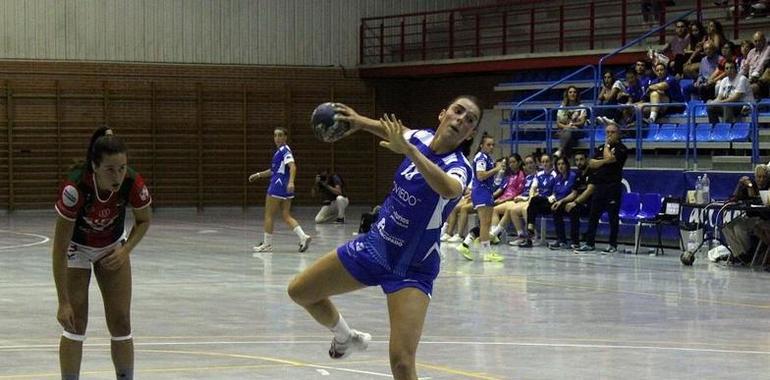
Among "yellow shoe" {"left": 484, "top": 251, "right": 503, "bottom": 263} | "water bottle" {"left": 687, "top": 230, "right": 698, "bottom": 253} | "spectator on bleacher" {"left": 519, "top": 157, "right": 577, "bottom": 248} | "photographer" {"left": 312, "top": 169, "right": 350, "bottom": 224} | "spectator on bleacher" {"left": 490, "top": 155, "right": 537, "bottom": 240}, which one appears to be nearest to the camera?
"water bottle" {"left": 687, "top": 230, "right": 698, "bottom": 253}

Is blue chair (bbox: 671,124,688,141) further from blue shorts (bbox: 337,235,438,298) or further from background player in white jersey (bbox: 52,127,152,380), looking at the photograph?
background player in white jersey (bbox: 52,127,152,380)

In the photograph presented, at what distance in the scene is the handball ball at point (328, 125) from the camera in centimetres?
734

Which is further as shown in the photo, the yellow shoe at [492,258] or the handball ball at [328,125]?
the yellow shoe at [492,258]

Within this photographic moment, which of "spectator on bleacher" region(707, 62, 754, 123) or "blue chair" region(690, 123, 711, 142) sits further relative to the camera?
"blue chair" region(690, 123, 711, 142)

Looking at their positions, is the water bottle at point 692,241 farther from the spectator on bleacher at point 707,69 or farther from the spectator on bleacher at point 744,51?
the spectator on bleacher at point 744,51

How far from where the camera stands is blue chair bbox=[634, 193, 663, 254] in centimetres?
2233

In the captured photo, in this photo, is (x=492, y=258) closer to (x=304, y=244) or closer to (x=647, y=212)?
(x=304, y=244)

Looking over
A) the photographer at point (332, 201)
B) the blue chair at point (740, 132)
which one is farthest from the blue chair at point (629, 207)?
the photographer at point (332, 201)

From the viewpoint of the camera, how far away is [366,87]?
3784 centimetres

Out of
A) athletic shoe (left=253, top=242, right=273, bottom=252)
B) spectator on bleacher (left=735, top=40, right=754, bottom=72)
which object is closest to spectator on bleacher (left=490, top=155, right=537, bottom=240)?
spectator on bleacher (left=735, top=40, right=754, bottom=72)

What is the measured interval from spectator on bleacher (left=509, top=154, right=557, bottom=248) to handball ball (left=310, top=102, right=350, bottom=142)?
1683 cm

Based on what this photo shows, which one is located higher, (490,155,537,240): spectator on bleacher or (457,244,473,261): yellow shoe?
(490,155,537,240): spectator on bleacher

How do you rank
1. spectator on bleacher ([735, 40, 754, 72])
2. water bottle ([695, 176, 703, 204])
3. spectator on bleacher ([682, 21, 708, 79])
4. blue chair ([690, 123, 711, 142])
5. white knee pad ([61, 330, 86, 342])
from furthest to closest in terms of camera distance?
spectator on bleacher ([682, 21, 708, 79]), spectator on bleacher ([735, 40, 754, 72]), blue chair ([690, 123, 711, 142]), water bottle ([695, 176, 703, 204]), white knee pad ([61, 330, 86, 342])

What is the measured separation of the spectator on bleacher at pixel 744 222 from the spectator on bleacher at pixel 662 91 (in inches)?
216
